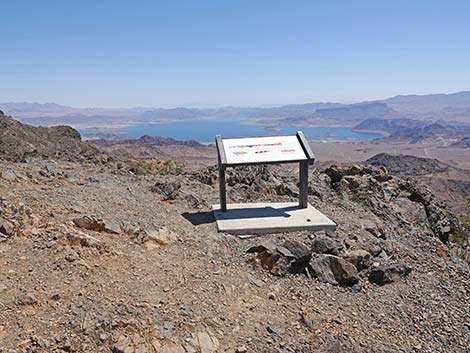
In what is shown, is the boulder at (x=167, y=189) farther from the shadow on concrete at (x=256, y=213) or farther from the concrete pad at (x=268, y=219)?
the shadow on concrete at (x=256, y=213)

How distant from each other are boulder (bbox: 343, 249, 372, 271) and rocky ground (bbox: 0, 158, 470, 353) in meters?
0.03

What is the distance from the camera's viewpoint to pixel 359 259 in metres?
8.41

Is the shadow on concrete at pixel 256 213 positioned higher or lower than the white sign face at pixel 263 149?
lower

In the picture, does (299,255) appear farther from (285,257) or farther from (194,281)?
(194,281)

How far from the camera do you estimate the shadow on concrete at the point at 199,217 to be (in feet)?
32.1

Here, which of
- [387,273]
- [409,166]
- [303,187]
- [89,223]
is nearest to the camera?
[89,223]

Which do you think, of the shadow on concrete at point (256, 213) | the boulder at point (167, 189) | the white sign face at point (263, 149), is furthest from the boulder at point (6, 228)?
the boulder at point (167, 189)

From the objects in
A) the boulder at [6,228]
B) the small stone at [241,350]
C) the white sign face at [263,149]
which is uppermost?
the white sign face at [263,149]

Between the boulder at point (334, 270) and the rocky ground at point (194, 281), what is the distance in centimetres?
2

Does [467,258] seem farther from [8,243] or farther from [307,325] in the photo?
[8,243]

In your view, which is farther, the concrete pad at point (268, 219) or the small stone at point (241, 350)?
the concrete pad at point (268, 219)

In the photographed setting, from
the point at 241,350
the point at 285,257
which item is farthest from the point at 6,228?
the point at 285,257

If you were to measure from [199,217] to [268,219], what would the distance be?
1.61m

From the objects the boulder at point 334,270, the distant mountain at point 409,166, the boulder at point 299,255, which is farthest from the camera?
the distant mountain at point 409,166
